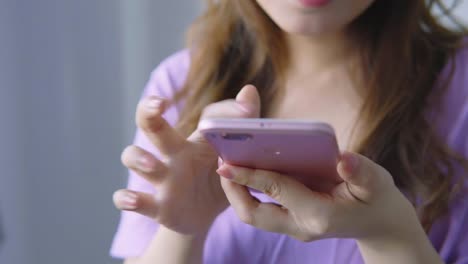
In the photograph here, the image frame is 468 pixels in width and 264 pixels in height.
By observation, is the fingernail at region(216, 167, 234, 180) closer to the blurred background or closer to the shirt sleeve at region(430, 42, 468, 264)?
the shirt sleeve at region(430, 42, 468, 264)

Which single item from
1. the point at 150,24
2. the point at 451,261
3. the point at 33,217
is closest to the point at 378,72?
the point at 451,261

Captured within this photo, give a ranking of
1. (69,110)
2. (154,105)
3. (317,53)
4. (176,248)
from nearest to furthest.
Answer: (154,105) → (176,248) → (317,53) → (69,110)

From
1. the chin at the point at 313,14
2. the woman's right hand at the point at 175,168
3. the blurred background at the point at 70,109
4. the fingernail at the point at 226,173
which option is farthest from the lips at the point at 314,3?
the blurred background at the point at 70,109

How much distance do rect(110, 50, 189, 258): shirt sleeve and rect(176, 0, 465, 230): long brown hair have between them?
0.08ft

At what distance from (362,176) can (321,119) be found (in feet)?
0.89

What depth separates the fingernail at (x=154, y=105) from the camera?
525mm

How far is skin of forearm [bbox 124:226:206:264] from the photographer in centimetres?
63

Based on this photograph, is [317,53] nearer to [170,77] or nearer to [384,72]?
[384,72]

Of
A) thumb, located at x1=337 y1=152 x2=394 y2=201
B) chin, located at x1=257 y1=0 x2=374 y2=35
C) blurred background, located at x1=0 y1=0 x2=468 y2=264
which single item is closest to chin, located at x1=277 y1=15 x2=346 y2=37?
chin, located at x1=257 y1=0 x2=374 y2=35

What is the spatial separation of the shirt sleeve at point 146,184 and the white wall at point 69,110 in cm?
24

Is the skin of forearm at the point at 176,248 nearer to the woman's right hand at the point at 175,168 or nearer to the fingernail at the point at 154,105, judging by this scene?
the woman's right hand at the point at 175,168

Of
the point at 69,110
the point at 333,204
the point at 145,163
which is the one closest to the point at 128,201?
the point at 145,163

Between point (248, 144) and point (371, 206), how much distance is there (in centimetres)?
12

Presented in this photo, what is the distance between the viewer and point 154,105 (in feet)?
1.72
